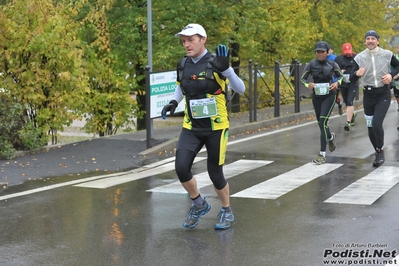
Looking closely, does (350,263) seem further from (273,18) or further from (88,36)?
(273,18)

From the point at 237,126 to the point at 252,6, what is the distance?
5.73 m

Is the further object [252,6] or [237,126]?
[252,6]

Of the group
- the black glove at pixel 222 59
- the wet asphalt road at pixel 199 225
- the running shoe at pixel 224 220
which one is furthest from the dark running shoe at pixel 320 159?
the black glove at pixel 222 59

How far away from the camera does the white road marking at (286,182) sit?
30.0 feet

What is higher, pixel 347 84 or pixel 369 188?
pixel 347 84

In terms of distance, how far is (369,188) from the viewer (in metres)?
9.46

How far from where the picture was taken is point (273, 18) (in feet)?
80.7

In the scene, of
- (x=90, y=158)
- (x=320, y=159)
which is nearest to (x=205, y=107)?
(x=320, y=159)

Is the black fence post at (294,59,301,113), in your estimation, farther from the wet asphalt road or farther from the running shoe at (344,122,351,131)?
the wet asphalt road

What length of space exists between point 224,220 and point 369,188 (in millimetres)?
2777

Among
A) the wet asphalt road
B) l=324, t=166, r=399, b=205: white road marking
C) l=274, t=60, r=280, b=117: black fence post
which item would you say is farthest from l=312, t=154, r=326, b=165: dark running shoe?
l=274, t=60, r=280, b=117: black fence post

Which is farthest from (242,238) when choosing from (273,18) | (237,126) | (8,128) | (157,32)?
(273,18)

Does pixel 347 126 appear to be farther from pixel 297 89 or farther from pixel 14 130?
pixel 14 130

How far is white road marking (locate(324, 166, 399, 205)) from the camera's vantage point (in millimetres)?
8742
